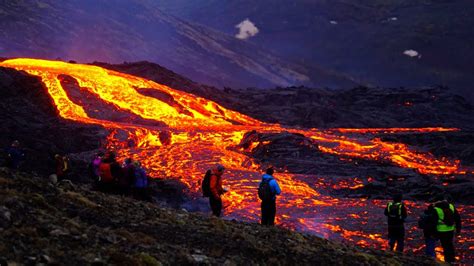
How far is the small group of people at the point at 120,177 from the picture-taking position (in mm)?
14883

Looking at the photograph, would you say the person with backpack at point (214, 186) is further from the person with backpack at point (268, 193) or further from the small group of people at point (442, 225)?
the small group of people at point (442, 225)

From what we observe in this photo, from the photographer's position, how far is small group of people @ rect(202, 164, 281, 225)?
13.8 m

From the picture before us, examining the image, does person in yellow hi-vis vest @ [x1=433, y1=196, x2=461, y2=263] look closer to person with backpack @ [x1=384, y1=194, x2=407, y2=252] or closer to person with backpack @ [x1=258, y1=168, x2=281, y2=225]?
Answer: person with backpack @ [x1=384, y1=194, x2=407, y2=252]

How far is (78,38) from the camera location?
107000mm

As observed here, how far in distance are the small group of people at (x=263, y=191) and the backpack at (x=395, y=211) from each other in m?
2.76

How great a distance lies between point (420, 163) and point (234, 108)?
28.3 meters

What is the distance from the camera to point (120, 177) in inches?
589

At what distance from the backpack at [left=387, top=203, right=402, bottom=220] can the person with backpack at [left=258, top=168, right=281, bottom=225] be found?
9.04 ft

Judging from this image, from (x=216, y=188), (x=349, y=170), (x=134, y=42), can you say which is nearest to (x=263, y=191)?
(x=216, y=188)

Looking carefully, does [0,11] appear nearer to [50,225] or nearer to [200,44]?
[200,44]

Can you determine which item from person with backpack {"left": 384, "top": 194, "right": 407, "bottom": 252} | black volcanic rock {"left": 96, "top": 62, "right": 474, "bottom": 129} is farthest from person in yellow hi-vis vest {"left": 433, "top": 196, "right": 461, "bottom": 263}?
black volcanic rock {"left": 96, "top": 62, "right": 474, "bottom": 129}

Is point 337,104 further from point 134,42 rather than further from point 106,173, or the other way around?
point 106,173

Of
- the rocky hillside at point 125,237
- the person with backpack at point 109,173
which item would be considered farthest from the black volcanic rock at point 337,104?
the rocky hillside at point 125,237

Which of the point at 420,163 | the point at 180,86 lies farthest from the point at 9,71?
the point at 420,163
